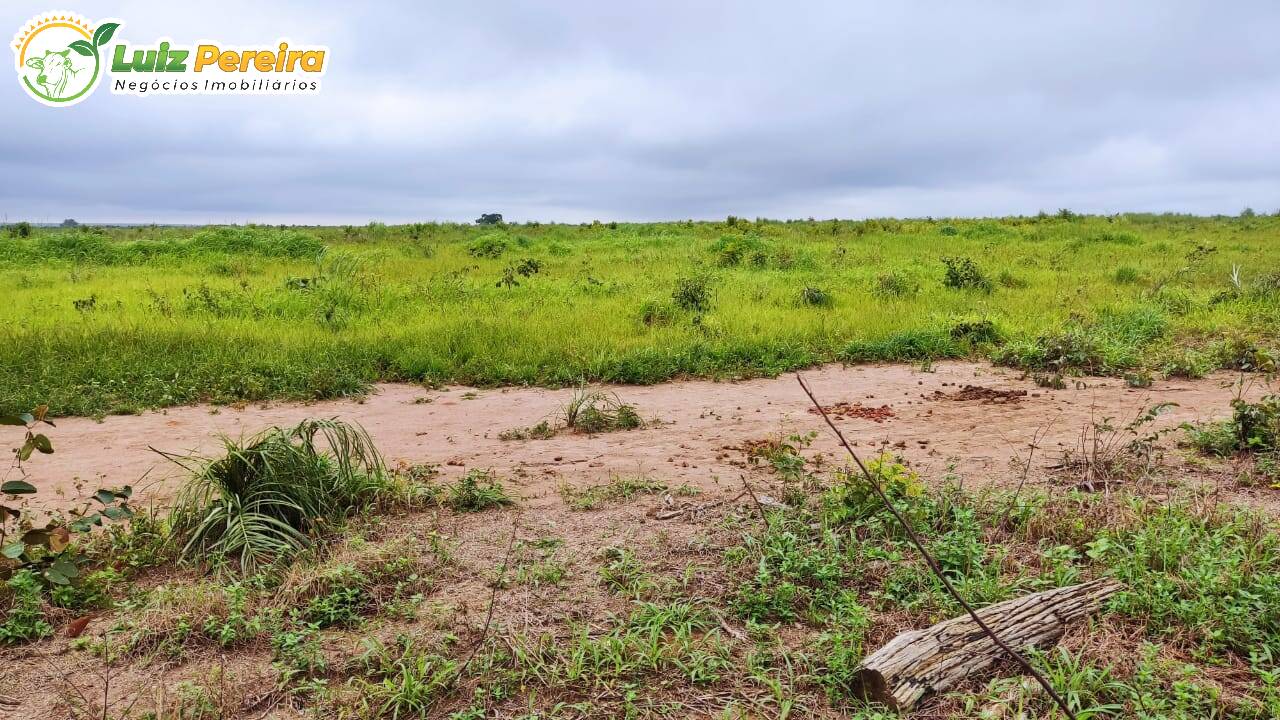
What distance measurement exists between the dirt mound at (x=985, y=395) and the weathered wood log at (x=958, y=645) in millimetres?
3902

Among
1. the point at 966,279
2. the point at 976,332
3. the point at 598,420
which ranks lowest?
the point at 598,420

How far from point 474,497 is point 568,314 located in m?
6.19

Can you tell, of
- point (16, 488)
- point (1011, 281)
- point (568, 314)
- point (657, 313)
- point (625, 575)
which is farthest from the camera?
point (1011, 281)

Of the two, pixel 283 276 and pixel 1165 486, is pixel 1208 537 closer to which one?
pixel 1165 486

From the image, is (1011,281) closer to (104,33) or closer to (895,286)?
(895,286)

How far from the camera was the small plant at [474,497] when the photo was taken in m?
4.32

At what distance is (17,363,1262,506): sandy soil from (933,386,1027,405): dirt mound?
22 mm

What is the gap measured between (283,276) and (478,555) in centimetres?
1271

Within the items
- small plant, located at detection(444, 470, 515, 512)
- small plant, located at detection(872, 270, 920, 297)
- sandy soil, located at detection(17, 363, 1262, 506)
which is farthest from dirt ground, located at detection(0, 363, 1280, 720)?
small plant, located at detection(872, 270, 920, 297)

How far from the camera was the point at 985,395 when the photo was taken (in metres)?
6.95

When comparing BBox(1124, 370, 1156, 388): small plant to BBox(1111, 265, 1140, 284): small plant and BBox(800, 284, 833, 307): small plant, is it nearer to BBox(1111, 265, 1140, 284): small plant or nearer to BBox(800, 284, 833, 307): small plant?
BBox(800, 284, 833, 307): small plant

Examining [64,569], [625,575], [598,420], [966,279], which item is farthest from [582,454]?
[966,279]

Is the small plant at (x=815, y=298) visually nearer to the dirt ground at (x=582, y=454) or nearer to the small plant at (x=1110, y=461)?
the dirt ground at (x=582, y=454)

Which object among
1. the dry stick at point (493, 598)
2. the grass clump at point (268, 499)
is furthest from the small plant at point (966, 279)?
the grass clump at point (268, 499)
